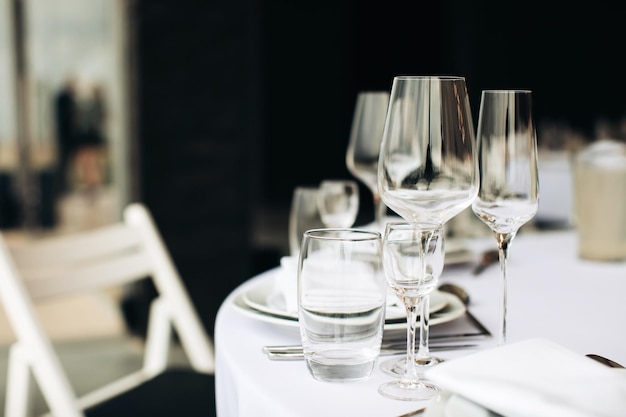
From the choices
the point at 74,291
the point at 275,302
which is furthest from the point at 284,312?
the point at 74,291

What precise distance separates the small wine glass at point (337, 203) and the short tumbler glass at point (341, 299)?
0.43m

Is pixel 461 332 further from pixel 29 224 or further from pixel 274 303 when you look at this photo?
pixel 29 224

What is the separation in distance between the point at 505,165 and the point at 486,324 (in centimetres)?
22

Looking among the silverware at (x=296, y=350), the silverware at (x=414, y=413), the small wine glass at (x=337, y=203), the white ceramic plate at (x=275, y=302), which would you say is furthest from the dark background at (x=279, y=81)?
the silverware at (x=414, y=413)

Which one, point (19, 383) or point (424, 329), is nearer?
point (424, 329)

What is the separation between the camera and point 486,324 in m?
0.98

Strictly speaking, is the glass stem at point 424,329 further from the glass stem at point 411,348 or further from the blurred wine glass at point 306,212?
the blurred wine glass at point 306,212

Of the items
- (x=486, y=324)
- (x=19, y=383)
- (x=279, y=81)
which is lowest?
(x=19, y=383)

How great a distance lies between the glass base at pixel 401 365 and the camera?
781 millimetres

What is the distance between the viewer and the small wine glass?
45.9 inches

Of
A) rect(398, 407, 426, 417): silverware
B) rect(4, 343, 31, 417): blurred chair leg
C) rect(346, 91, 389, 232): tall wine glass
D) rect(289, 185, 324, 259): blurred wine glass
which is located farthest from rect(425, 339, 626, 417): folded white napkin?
rect(4, 343, 31, 417): blurred chair leg

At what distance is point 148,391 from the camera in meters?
1.45

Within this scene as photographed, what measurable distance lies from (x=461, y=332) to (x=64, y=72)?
3.31 meters

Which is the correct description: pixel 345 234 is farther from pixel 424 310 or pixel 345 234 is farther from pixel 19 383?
pixel 19 383
